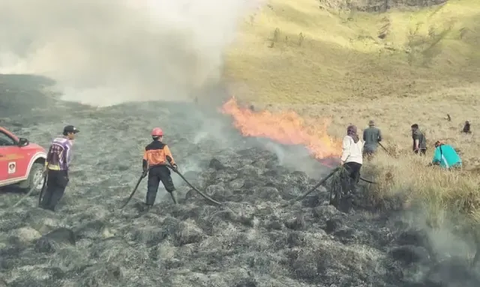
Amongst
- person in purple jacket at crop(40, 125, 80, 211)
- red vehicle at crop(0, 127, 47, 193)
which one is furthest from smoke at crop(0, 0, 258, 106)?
person in purple jacket at crop(40, 125, 80, 211)

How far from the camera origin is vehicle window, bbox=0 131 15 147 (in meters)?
11.6

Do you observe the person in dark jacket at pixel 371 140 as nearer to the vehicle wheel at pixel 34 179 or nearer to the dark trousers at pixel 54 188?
the dark trousers at pixel 54 188

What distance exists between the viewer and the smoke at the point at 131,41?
36375 mm

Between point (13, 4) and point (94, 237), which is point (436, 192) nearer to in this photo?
point (94, 237)

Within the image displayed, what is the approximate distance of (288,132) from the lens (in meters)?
21.5

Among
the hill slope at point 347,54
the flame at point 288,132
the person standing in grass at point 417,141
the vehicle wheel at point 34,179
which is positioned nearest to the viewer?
the vehicle wheel at point 34,179

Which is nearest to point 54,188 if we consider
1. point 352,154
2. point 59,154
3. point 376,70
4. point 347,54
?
point 59,154

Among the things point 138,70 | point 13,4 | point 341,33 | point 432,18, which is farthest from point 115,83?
point 432,18

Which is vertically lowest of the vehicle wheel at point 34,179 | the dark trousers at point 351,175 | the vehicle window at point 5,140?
the vehicle wheel at point 34,179

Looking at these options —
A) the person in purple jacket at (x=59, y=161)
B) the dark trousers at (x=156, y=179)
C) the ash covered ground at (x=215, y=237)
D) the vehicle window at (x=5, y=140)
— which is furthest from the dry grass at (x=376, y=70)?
the vehicle window at (x=5, y=140)

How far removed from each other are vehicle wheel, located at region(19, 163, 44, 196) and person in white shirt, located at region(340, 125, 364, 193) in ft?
22.2

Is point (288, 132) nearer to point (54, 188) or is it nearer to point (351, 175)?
point (351, 175)

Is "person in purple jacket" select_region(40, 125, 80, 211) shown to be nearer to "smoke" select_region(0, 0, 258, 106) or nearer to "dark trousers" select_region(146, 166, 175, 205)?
"dark trousers" select_region(146, 166, 175, 205)

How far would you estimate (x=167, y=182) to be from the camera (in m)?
11.8
